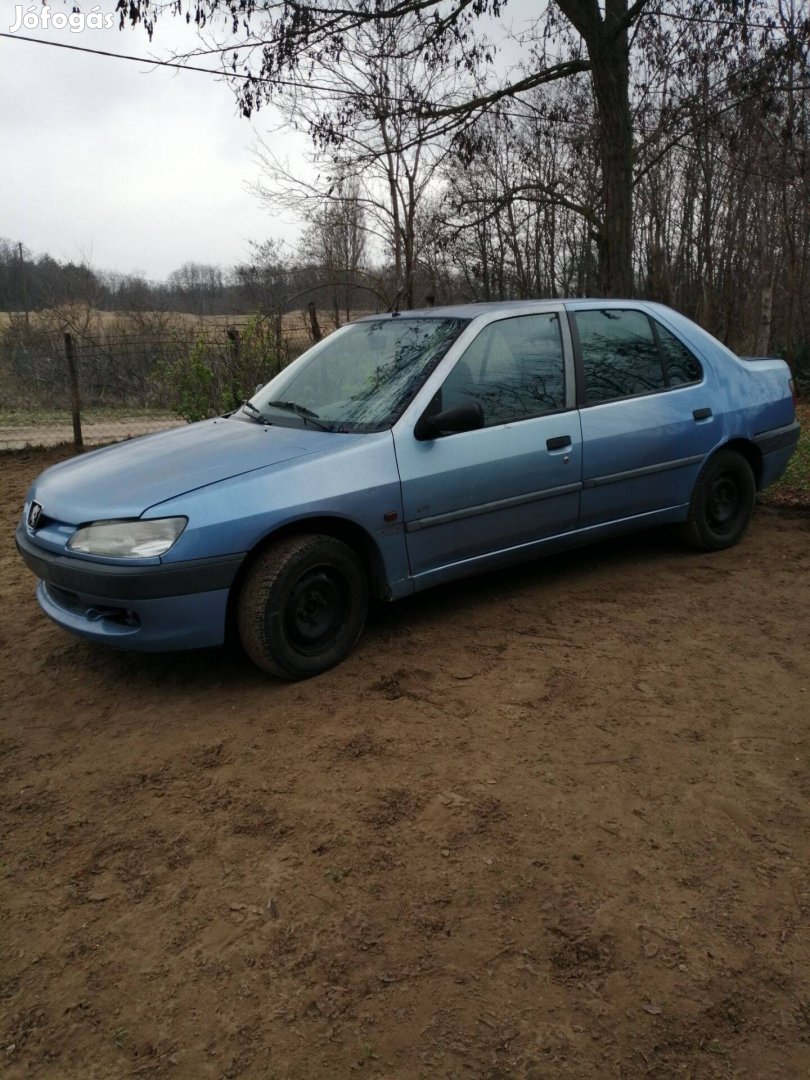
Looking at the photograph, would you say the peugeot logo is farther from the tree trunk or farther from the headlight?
the tree trunk

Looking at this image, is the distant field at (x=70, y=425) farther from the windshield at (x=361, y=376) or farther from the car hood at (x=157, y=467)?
the car hood at (x=157, y=467)

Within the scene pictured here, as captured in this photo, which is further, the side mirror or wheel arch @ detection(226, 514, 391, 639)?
the side mirror

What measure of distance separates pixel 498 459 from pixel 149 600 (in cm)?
181

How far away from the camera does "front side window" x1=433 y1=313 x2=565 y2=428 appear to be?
4.13 m

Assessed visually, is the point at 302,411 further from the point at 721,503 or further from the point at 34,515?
the point at 721,503

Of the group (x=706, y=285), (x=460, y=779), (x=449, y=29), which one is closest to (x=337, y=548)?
(x=460, y=779)

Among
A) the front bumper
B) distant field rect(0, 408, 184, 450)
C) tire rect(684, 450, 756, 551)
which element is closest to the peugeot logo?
the front bumper

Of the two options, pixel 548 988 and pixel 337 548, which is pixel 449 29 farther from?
pixel 548 988

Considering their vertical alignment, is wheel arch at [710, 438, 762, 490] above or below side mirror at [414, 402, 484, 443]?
below

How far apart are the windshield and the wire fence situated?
14.5 ft

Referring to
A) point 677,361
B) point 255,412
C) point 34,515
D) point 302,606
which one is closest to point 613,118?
point 677,361

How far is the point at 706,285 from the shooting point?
22.5m

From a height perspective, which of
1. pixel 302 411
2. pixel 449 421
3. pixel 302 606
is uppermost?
pixel 302 411

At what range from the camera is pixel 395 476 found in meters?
3.82
